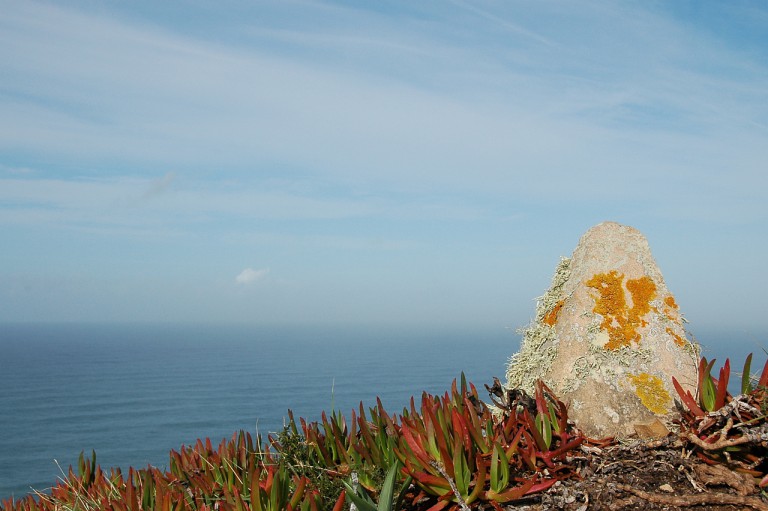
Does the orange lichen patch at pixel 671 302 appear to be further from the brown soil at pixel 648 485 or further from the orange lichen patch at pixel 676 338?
the brown soil at pixel 648 485

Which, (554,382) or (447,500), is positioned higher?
(554,382)

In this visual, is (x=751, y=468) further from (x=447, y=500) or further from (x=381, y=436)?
(x=381, y=436)

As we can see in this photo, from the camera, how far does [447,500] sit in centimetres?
447

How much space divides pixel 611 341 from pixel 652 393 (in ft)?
1.78

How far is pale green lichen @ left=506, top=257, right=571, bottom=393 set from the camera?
5.96 m

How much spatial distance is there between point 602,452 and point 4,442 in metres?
137

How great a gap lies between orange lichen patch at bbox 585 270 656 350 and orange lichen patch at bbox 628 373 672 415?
1.11 feet

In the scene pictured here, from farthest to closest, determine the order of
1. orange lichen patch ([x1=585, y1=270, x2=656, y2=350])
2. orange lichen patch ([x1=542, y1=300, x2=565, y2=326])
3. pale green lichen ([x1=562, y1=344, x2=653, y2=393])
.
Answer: orange lichen patch ([x1=542, y1=300, x2=565, y2=326])
orange lichen patch ([x1=585, y1=270, x2=656, y2=350])
pale green lichen ([x1=562, y1=344, x2=653, y2=393])

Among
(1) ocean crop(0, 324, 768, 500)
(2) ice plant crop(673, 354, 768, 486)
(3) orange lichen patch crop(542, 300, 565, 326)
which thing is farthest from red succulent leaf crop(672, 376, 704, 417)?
(1) ocean crop(0, 324, 768, 500)

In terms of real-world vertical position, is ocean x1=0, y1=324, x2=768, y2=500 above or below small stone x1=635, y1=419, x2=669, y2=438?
below

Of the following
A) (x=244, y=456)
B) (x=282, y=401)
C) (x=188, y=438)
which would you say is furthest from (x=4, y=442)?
(x=244, y=456)

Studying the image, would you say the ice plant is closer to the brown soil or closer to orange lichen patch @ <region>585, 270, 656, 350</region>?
the brown soil

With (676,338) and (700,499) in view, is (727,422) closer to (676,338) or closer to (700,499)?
(700,499)

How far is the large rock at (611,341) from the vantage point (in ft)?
17.5
